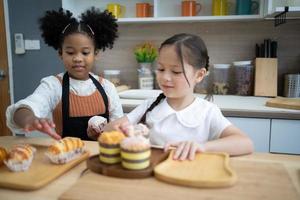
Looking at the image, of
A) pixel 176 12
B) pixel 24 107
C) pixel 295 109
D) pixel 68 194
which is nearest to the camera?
pixel 68 194

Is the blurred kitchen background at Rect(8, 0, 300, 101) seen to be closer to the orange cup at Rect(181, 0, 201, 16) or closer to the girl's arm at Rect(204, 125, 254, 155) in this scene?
the orange cup at Rect(181, 0, 201, 16)

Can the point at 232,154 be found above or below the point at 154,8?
below

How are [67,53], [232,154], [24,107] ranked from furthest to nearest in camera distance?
[67,53], [24,107], [232,154]

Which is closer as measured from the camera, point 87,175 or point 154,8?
point 87,175

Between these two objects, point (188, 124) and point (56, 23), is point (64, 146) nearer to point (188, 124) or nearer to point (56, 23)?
point (188, 124)

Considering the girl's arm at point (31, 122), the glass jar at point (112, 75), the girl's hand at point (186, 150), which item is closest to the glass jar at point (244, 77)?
the glass jar at point (112, 75)

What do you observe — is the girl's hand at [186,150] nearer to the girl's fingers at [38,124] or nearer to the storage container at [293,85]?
the girl's fingers at [38,124]

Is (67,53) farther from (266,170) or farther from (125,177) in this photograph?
(266,170)

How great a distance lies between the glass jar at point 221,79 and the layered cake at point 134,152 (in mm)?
1575

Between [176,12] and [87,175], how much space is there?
5.83ft

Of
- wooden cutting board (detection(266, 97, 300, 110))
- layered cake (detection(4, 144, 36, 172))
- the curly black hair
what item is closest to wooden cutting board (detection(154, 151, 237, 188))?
layered cake (detection(4, 144, 36, 172))

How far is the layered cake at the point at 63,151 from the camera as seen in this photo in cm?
74

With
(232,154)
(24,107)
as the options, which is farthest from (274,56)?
(24,107)

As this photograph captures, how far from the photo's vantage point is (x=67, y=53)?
1.28 metres
